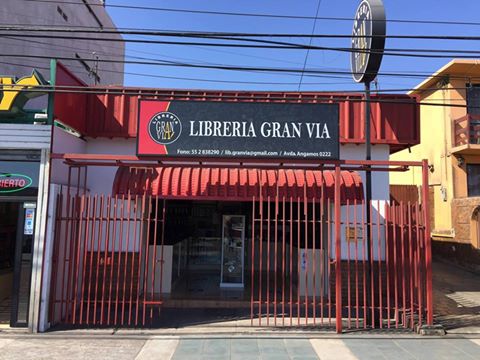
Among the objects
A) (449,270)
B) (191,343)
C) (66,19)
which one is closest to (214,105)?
(191,343)

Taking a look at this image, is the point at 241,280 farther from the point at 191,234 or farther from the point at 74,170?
the point at 74,170

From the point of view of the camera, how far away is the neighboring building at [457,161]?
16875 millimetres

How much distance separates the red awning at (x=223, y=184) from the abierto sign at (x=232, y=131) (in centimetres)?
136

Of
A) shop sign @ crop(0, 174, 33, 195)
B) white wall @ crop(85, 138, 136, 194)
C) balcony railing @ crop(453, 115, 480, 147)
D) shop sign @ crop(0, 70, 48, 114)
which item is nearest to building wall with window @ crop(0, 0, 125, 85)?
white wall @ crop(85, 138, 136, 194)

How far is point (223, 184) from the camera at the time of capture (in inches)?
368

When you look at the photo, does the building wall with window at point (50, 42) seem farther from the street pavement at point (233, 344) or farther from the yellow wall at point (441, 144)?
the yellow wall at point (441, 144)

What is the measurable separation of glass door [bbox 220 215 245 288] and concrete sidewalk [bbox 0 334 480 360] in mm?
4751

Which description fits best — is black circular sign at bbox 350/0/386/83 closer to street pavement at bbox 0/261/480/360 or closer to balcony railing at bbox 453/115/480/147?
street pavement at bbox 0/261/480/360

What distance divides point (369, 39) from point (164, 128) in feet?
14.0

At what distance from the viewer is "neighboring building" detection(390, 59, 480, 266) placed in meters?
16.9

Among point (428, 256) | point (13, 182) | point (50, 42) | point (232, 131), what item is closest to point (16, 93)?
point (13, 182)

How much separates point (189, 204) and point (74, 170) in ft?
14.1

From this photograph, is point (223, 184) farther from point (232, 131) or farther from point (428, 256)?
point (428, 256)

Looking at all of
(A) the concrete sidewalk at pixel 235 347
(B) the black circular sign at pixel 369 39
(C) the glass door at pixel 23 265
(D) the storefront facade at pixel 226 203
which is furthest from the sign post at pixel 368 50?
(C) the glass door at pixel 23 265
